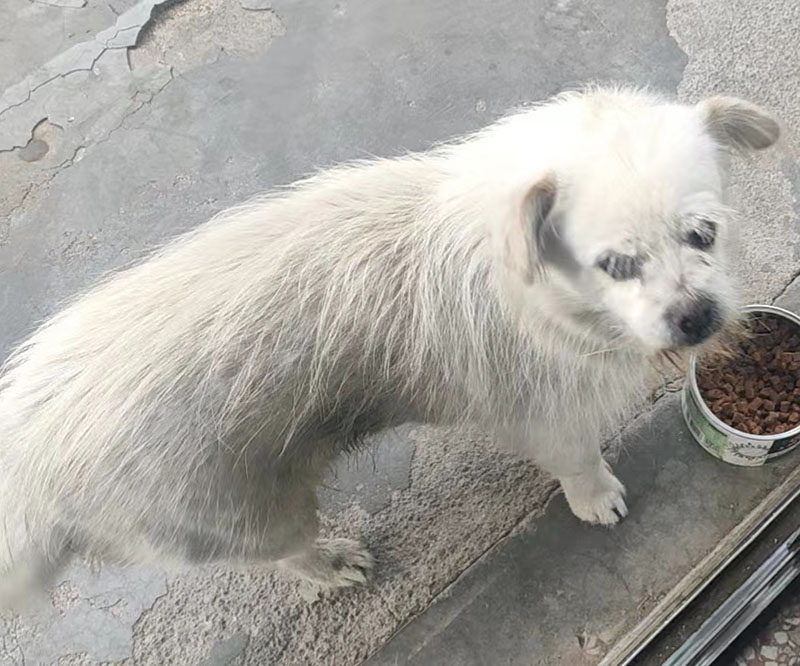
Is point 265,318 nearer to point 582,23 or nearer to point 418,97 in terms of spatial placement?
point 418,97

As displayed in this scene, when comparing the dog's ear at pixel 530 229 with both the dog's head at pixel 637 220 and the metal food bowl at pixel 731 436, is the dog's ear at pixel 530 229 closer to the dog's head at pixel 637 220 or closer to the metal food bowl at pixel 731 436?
the dog's head at pixel 637 220

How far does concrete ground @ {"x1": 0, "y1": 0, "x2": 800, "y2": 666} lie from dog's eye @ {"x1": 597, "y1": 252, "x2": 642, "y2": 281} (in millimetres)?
734

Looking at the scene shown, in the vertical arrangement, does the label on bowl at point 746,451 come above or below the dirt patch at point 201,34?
below

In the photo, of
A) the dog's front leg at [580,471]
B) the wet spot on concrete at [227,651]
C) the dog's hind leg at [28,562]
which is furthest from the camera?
the wet spot on concrete at [227,651]

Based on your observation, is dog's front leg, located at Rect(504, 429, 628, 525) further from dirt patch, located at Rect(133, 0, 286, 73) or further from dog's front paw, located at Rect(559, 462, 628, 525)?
dirt patch, located at Rect(133, 0, 286, 73)

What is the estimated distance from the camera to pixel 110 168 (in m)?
2.53

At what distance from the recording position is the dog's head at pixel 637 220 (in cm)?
114

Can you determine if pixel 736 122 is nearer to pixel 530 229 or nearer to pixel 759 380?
pixel 530 229

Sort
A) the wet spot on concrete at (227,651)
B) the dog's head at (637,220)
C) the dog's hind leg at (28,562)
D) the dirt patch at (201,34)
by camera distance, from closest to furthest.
Result: the dog's head at (637,220)
the dog's hind leg at (28,562)
the wet spot on concrete at (227,651)
the dirt patch at (201,34)

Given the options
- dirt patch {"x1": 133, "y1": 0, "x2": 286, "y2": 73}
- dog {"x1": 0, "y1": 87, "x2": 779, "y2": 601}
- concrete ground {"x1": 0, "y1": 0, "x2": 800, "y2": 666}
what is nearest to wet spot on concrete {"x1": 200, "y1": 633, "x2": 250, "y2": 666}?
concrete ground {"x1": 0, "y1": 0, "x2": 800, "y2": 666}

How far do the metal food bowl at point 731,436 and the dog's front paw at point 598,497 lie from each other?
21cm

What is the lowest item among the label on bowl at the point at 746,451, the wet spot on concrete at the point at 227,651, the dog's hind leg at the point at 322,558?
the label on bowl at the point at 746,451

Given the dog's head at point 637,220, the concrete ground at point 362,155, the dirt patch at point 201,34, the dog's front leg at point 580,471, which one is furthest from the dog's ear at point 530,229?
the dirt patch at point 201,34

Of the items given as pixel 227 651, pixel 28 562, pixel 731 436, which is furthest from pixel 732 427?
pixel 28 562
